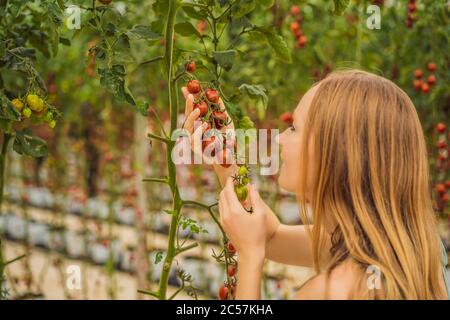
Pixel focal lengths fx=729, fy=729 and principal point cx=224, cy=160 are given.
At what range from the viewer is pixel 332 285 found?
1021 millimetres

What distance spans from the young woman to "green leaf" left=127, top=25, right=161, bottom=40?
0.34 metres

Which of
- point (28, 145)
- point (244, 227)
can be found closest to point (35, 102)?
point (28, 145)

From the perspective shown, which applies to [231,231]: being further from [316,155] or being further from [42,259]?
[42,259]

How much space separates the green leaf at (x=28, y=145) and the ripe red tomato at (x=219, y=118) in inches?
16.6

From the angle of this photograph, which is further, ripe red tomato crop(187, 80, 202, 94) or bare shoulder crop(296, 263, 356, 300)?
ripe red tomato crop(187, 80, 202, 94)

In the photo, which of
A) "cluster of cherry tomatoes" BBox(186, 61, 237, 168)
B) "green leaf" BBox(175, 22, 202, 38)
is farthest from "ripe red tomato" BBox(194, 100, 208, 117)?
"green leaf" BBox(175, 22, 202, 38)

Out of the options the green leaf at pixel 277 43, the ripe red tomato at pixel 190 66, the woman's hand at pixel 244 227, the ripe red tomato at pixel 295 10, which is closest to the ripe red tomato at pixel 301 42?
the ripe red tomato at pixel 295 10

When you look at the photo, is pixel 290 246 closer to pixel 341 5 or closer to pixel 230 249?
pixel 230 249

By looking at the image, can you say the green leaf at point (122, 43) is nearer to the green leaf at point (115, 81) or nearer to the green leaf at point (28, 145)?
the green leaf at point (115, 81)

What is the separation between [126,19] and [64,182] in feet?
8.67

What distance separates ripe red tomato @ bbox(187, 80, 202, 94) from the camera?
1.24 m

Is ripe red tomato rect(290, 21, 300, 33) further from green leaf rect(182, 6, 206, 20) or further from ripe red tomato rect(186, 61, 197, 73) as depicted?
ripe red tomato rect(186, 61, 197, 73)

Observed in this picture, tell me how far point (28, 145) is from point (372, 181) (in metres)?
0.74

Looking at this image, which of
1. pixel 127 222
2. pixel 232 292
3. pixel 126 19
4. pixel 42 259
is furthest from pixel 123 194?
pixel 232 292
